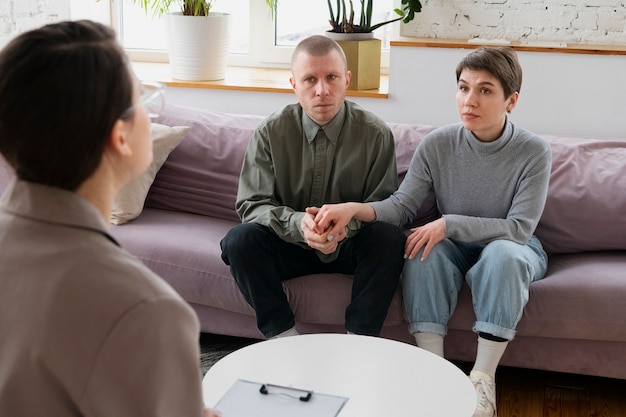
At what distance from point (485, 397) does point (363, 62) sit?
163 cm

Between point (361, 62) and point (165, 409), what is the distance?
8.87 feet

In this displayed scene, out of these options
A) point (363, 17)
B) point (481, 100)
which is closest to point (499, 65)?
point (481, 100)

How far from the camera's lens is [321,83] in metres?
2.68

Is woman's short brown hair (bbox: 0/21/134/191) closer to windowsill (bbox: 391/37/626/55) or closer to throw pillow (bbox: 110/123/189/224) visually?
throw pillow (bbox: 110/123/189/224)

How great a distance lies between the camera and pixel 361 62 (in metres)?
3.52

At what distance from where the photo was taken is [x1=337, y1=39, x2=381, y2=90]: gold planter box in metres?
3.49

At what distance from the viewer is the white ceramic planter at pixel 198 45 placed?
3.70 meters

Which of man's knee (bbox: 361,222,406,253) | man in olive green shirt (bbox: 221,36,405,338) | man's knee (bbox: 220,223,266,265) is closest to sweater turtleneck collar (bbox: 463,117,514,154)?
man in olive green shirt (bbox: 221,36,405,338)

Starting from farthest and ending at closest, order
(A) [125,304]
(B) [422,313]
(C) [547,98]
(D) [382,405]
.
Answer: (C) [547,98]
(B) [422,313]
(D) [382,405]
(A) [125,304]

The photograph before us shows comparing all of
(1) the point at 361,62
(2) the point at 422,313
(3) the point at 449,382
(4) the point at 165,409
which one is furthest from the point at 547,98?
(4) the point at 165,409

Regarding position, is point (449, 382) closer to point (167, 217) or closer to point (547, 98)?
point (167, 217)

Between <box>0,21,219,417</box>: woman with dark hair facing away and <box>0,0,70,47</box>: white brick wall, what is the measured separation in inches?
125

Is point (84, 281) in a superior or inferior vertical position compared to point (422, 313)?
superior

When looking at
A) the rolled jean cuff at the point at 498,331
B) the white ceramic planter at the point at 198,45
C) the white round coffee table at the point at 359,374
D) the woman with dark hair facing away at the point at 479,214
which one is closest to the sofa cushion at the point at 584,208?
the woman with dark hair facing away at the point at 479,214
